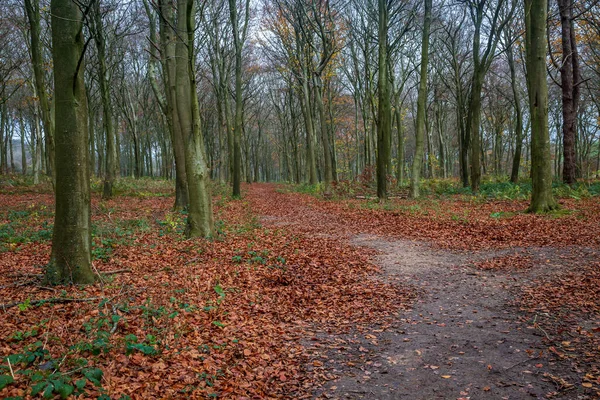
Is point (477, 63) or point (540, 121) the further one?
point (477, 63)

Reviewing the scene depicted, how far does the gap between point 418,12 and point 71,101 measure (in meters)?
19.4

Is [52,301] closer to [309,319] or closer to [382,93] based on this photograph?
[309,319]

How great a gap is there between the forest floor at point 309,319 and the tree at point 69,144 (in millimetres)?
446

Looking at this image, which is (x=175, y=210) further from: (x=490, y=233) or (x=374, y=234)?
(x=490, y=233)

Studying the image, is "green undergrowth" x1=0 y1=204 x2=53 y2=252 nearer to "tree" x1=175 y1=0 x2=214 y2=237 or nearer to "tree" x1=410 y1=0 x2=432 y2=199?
"tree" x1=175 y1=0 x2=214 y2=237

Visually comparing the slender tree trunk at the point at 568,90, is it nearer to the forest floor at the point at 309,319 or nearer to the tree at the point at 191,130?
the forest floor at the point at 309,319

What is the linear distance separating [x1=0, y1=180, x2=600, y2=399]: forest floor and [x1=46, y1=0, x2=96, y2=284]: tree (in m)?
0.45

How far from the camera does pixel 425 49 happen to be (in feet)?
53.1

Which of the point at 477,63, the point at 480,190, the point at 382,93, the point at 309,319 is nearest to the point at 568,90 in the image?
the point at 477,63

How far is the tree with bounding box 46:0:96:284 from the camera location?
486 centimetres

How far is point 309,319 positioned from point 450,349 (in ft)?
5.92

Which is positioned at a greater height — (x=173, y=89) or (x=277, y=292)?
(x=173, y=89)

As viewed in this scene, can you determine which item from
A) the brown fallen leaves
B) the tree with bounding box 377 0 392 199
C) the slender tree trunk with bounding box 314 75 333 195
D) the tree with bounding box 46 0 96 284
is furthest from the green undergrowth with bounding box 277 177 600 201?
the tree with bounding box 46 0 96 284

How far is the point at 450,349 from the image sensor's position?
4.03m
